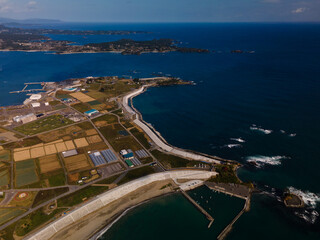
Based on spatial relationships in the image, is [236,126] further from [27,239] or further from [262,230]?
[27,239]

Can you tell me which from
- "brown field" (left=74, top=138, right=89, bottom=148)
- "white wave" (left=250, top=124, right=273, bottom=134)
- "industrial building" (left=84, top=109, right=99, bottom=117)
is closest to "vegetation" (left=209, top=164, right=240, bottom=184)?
"white wave" (left=250, top=124, right=273, bottom=134)

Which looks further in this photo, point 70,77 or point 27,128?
point 70,77

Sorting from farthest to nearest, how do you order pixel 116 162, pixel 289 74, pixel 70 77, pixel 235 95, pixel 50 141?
pixel 70 77, pixel 289 74, pixel 235 95, pixel 50 141, pixel 116 162

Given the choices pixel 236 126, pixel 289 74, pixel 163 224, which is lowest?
pixel 163 224

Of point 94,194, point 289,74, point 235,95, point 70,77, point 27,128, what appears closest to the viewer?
point 94,194

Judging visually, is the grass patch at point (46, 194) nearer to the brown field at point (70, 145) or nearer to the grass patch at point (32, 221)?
the grass patch at point (32, 221)

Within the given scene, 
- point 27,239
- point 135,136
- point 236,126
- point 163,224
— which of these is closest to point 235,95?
point 236,126

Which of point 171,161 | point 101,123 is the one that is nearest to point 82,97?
point 101,123

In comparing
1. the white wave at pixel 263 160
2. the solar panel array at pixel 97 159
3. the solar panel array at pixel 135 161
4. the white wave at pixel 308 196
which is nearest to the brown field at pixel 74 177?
the solar panel array at pixel 97 159
